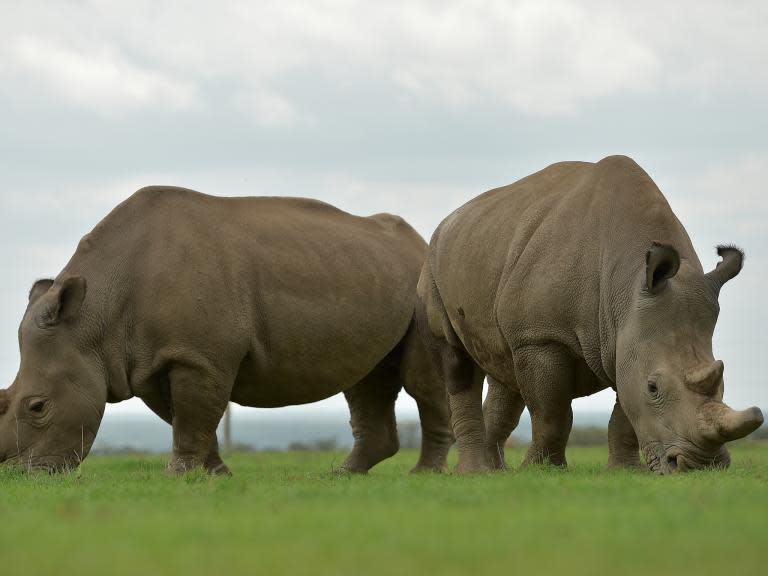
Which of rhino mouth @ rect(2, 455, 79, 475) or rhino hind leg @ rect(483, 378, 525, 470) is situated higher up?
rhino hind leg @ rect(483, 378, 525, 470)

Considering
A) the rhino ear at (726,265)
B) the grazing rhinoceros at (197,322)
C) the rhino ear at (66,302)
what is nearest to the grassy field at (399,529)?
the rhino ear at (726,265)

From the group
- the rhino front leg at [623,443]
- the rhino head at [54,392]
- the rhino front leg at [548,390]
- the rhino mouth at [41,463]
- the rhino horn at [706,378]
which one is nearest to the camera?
the rhino horn at [706,378]

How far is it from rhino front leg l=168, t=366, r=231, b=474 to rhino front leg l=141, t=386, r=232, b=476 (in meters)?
0.24

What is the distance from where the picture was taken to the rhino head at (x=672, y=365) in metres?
8.70

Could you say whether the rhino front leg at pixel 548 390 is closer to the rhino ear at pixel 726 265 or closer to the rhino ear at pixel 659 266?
the rhino ear at pixel 659 266

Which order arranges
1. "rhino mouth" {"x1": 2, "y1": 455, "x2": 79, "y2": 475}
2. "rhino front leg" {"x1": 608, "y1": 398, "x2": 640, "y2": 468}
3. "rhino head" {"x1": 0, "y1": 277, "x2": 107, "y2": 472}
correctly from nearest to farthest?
"rhino mouth" {"x1": 2, "y1": 455, "x2": 79, "y2": 475}
"rhino head" {"x1": 0, "y1": 277, "x2": 107, "y2": 472}
"rhino front leg" {"x1": 608, "y1": 398, "x2": 640, "y2": 468}

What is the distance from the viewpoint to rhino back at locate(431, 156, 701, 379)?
32.2ft

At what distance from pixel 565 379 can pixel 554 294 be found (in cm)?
65

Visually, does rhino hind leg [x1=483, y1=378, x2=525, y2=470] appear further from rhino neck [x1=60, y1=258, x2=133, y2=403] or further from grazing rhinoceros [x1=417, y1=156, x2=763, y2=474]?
rhino neck [x1=60, y1=258, x2=133, y2=403]

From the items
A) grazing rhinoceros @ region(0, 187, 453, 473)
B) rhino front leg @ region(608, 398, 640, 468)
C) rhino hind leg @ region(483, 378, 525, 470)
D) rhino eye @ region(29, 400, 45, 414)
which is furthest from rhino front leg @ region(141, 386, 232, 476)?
rhino front leg @ region(608, 398, 640, 468)

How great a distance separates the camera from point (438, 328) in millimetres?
12320

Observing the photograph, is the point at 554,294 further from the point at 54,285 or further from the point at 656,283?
the point at 54,285

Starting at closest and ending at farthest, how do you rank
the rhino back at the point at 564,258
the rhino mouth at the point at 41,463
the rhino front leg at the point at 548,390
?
the rhino back at the point at 564,258
the rhino front leg at the point at 548,390
the rhino mouth at the point at 41,463

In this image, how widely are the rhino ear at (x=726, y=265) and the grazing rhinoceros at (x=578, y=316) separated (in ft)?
0.04
